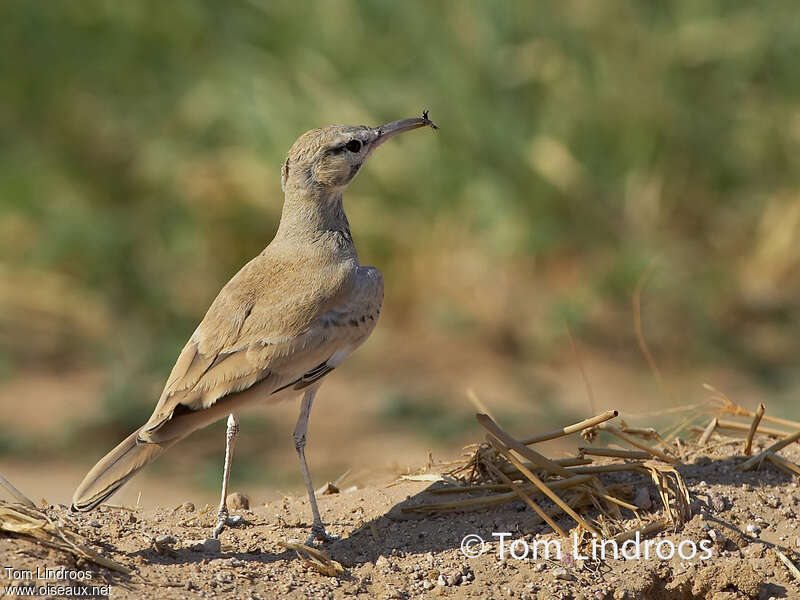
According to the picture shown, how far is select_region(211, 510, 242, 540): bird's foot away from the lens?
4.07 meters

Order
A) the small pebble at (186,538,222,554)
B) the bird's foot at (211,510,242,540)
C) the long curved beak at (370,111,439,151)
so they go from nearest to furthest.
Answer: the small pebble at (186,538,222,554) → the bird's foot at (211,510,242,540) → the long curved beak at (370,111,439,151)

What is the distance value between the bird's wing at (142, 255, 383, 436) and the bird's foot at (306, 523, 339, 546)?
52 cm

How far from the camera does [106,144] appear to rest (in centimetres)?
1003

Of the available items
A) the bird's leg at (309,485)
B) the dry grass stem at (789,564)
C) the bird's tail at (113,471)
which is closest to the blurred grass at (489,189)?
the bird's leg at (309,485)

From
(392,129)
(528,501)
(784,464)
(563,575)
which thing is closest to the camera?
(563,575)

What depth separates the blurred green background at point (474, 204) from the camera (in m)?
8.31

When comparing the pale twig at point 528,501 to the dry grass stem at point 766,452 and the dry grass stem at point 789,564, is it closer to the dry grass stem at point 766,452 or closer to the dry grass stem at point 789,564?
the dry grass stem at point 789,564

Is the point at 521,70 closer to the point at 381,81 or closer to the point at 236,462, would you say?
the point at 381,81

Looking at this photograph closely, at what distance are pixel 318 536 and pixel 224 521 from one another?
38 centimetres

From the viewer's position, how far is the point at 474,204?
28.9ft

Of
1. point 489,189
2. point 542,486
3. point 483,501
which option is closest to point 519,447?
point 542,486

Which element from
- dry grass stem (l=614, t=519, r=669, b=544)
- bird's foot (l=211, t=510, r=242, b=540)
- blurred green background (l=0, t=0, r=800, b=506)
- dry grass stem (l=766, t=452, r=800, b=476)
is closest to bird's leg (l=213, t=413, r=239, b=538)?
bird's foot (l=211, t=510, r=242, b=540)

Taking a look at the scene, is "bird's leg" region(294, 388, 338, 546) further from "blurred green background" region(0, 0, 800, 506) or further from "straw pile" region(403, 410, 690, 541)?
"blurred green background" region(0, 0, 800, 506)

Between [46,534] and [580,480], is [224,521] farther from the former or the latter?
[580,480]
